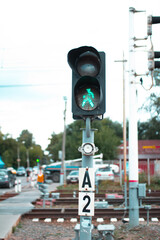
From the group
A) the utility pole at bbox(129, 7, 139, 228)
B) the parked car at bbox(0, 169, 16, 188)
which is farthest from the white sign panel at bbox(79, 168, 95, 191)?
the parked car at bbox(0, 169, 16, 188)

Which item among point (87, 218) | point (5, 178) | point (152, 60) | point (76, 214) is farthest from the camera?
point (5, 178)

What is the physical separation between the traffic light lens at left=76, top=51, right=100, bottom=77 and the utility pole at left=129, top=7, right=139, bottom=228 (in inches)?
185

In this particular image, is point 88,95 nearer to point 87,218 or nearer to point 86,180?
point 86,180

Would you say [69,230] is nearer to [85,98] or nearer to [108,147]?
[85,98]

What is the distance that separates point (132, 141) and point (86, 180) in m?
4.85

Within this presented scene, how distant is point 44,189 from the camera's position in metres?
12.9

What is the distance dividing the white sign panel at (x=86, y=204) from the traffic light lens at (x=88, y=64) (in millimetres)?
1844

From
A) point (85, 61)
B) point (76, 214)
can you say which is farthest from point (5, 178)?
point (85, 61)

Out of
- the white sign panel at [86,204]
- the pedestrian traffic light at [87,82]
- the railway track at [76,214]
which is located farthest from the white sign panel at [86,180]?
the railway track at [76,214]

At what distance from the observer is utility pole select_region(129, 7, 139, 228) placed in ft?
29.5

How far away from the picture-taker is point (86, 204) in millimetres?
4734

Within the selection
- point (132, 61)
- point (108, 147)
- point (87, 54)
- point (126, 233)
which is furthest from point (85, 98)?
point (108, 147)

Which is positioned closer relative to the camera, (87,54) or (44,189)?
(87,54)

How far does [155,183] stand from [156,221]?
13.5 m
